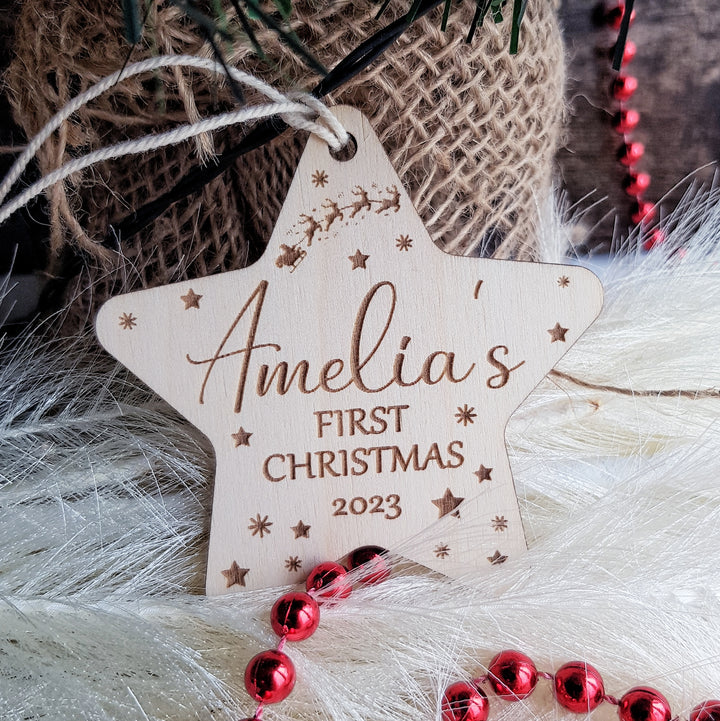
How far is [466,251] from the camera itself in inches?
23.0

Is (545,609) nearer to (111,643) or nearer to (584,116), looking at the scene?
(111,643)

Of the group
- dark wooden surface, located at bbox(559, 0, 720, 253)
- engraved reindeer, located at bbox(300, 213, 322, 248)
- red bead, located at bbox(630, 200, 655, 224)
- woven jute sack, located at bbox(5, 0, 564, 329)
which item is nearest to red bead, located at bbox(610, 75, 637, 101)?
dark wooden surface, located at bbox(559, 0, 720, 253)

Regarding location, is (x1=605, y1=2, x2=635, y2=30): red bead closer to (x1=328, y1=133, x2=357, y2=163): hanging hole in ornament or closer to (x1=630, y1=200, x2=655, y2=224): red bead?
(x1=630, y1=200, x2=655, y2=224): red bead

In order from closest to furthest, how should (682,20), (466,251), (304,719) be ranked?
(304,719), (466,251), (682,20)

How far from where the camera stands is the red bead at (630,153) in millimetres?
848

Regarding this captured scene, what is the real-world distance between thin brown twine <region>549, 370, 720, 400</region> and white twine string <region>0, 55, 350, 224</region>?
0.26 meters

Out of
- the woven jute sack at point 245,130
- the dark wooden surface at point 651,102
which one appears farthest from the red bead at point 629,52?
the woven jute sack at point 245,130

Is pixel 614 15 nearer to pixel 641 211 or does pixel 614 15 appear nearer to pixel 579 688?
pixel 641 211

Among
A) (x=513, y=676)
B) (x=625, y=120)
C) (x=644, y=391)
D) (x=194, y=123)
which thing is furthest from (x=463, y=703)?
(x=625, y=120)

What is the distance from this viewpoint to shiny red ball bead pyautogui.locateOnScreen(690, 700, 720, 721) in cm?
46

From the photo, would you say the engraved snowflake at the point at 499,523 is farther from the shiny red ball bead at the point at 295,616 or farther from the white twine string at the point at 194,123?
the white twine string at the point at 194,123

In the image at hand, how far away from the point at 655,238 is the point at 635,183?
87 mm

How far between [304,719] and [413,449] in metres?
0.19

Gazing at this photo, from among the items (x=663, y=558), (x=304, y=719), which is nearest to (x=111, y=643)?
(x=304, y=719)
